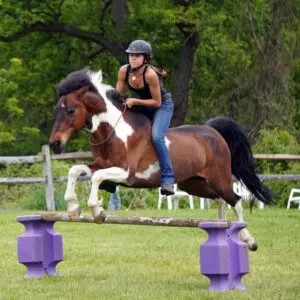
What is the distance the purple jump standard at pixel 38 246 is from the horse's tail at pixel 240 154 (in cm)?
257

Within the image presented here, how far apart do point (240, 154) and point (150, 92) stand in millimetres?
2195

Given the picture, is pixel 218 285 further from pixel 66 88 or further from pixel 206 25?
pixel 206 25

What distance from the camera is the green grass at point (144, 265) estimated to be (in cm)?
893

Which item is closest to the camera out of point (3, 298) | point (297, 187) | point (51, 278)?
point (3, 298)

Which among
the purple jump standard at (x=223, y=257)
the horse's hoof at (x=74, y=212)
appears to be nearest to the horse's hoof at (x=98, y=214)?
the horse's hoof at (x=74, y=212)

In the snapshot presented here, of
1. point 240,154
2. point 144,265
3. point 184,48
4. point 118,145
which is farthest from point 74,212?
point 184,48

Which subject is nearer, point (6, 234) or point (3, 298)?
point (3, 298)

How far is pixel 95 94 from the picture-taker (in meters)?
9.77

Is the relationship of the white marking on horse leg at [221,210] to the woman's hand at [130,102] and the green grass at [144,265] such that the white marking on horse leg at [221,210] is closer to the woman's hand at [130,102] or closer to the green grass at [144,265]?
the green grass at [144,265]

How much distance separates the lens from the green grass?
29.3 ft

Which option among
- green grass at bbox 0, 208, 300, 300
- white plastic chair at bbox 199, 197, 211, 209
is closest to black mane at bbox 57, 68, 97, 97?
green grass at bbox 0, 208, 300, 300

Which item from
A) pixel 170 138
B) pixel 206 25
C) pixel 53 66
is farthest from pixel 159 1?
pixel 170 138

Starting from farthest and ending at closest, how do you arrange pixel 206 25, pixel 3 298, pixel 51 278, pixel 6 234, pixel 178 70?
pixel 178 70
pixel 206 25
pixel 6 234
pixel 51 278
pixel 3 298

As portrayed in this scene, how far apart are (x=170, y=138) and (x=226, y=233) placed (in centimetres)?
159
